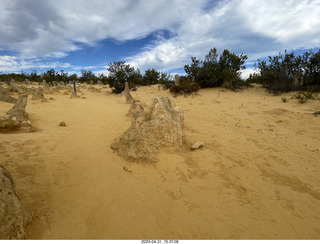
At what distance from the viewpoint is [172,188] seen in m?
2.66

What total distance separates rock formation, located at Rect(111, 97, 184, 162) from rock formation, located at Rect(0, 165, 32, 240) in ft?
6.12

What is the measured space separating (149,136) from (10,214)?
7.91 ft

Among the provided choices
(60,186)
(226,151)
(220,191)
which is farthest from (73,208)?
(226,151)

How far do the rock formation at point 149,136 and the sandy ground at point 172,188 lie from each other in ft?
0.63

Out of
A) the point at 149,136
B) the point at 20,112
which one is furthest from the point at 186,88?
the point at 20,112

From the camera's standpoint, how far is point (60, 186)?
2.54m

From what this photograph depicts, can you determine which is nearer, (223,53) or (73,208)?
(73,208)

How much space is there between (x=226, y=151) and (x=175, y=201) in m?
2.23

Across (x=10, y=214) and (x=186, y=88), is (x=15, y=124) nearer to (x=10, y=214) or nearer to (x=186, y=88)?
(x=10, y=214)

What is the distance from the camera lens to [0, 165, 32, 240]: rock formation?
1527 mm

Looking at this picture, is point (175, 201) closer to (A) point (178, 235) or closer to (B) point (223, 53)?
(A) point (178, 235)

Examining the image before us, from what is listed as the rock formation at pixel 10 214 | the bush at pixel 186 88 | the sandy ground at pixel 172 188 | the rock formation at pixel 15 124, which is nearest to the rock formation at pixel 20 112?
the rock formation at pixel 15 124

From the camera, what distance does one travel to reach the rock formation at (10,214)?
60.1 inches

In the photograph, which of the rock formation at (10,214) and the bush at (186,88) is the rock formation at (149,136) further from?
the bush at (186,88)
